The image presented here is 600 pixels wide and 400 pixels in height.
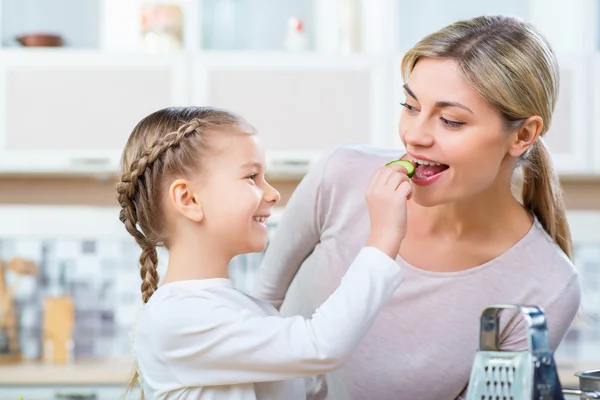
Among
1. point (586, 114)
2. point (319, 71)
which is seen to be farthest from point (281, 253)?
point (586, 114)

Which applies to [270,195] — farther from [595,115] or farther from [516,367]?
[595,115]

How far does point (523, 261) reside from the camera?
166 cm

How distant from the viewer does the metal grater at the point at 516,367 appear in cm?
94

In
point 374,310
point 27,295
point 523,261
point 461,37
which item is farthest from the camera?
point 27,295

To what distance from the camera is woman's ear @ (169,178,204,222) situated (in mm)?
1301

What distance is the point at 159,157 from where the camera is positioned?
1330 millimetres

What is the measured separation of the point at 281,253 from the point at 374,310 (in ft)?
1.78

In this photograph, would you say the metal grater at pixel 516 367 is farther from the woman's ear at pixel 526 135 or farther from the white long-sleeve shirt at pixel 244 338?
the woman's ear at pixel 526 135

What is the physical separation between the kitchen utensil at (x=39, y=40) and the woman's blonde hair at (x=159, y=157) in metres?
2.62

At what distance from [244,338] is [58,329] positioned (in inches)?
118

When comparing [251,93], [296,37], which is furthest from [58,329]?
[296,37]

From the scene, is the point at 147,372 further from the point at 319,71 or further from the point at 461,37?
the point at 319,71

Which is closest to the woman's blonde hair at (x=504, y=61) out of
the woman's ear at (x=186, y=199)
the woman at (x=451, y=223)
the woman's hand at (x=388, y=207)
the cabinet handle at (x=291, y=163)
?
the woman at (x=451, y=223)

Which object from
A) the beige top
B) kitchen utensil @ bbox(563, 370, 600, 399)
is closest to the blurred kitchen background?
the beige top
